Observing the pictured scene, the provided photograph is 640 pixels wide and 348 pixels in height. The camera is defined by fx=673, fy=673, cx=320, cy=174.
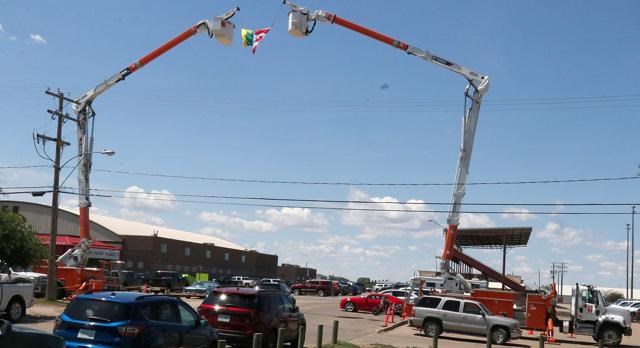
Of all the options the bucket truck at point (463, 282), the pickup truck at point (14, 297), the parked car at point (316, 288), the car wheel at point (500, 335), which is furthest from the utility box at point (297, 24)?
the parked car at point (316, 288)

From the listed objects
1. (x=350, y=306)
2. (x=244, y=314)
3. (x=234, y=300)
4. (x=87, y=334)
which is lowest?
(x=350, y=306)

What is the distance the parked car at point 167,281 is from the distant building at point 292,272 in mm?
57444

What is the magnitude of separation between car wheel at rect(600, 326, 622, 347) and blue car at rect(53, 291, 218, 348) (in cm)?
2160

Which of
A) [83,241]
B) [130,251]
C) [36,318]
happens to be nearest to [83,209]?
[83,241]

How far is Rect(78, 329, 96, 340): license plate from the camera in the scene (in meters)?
10.5

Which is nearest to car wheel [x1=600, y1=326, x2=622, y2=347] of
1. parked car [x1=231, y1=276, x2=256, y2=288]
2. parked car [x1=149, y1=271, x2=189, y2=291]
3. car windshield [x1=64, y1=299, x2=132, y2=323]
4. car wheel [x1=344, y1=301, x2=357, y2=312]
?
car wheel [x1=344, y1=301, x2=357, y2=312]

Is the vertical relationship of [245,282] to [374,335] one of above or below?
above

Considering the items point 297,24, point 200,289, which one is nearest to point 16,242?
point 297,24

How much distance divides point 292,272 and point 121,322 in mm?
108186

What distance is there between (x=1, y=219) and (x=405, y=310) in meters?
19.2

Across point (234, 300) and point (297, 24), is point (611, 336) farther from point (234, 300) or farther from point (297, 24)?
point (297, 24)

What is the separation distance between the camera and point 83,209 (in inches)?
1363

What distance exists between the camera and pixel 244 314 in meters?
15.4

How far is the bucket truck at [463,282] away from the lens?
28422 mm
